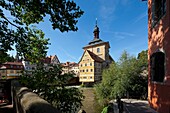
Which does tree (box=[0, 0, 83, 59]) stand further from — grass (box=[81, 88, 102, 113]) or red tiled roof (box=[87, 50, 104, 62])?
red tiled roof (box=[87, 50, 104, 62])

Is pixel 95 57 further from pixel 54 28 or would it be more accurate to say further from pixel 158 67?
pixel 54 28

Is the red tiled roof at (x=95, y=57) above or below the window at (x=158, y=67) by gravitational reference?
above

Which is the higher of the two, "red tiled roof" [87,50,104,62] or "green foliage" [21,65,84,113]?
"red tiled roof" [87,50,104,62]

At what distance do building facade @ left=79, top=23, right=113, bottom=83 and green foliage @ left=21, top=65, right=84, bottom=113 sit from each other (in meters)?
42.7

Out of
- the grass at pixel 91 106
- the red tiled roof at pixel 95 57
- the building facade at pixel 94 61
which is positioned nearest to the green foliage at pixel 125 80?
the grass at pixel 91 106

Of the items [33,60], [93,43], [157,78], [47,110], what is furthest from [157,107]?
[93,43]

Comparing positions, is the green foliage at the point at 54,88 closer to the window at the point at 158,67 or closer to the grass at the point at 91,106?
the window at the point at 158,67

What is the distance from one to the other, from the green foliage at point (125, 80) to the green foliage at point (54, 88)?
12.7m

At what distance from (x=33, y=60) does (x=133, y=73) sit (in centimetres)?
1353

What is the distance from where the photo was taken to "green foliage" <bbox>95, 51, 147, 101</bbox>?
56.1 ft

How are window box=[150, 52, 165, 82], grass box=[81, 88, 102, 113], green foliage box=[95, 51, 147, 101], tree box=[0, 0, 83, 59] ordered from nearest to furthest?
tree box=[0, 0, 83, 59], window box=[150, 52, 165, 82], green foliage box=[95, 51, 147, 101], grass box=[81, 88, 102, 113]

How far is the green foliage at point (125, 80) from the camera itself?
17.1 metres

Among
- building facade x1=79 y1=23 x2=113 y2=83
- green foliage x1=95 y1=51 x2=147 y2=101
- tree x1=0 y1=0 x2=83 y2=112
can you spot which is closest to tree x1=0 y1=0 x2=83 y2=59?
tree x1=0 y1=0 x2=83 y2=112

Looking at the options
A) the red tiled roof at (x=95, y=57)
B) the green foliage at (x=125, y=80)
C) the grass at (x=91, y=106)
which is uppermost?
the red tiled roof at (x=95, y=57)
